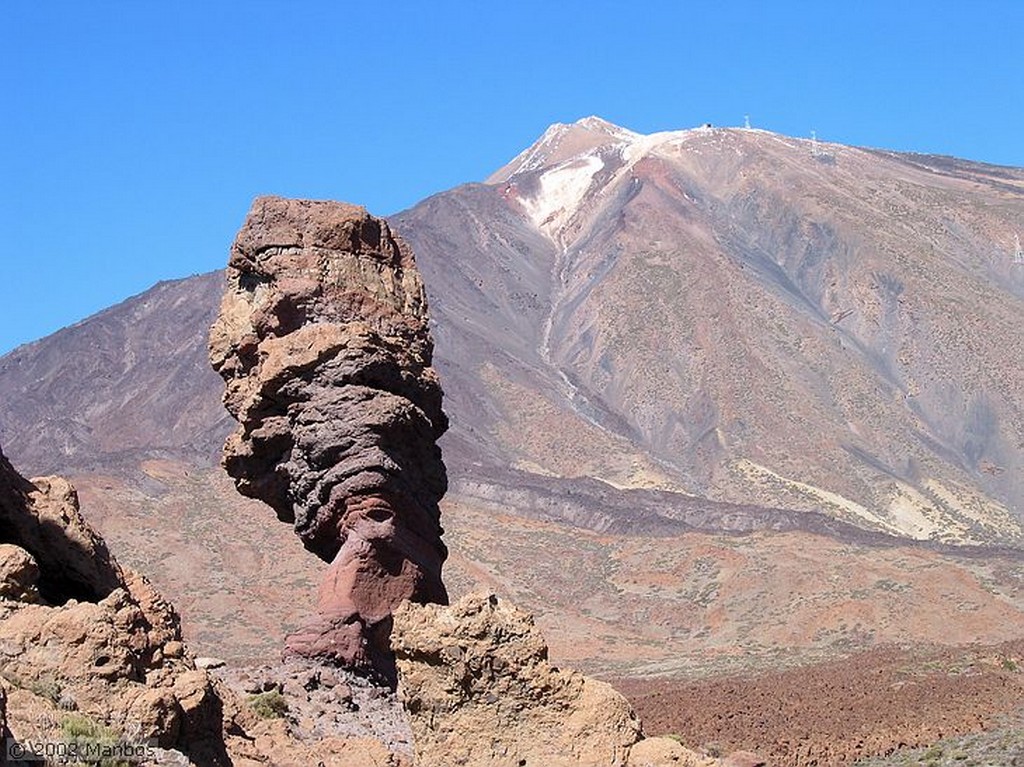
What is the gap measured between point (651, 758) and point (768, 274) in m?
119

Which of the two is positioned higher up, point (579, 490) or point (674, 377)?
point (674, 377)

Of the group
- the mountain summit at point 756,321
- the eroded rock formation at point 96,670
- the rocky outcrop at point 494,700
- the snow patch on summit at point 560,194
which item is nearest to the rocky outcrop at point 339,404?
the eroded rock formation at point 96,670

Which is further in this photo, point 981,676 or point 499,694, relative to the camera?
point 981,676

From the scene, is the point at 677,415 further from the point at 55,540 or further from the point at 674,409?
the point at 55,540

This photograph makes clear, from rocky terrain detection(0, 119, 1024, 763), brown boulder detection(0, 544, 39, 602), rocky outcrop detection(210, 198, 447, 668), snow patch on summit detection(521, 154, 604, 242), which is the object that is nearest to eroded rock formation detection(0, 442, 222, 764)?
brown boulder detection(0, 544, 39, 602)

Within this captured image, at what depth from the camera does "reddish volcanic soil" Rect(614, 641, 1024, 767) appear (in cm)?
2408

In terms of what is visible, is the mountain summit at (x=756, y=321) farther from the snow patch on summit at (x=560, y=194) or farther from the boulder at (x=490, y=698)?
the boulder at (x=490, y=698)

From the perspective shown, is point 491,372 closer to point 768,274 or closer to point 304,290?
point 768,274

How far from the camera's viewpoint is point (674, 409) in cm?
10650

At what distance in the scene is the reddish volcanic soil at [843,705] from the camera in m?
24.1

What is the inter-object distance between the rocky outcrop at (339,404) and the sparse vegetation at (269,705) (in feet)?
6.21

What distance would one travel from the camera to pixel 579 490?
79.3 metres

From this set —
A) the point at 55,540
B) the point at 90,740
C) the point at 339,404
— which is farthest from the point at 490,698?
the point at 339,404

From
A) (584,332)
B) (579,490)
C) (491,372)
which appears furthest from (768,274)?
(579,490)
